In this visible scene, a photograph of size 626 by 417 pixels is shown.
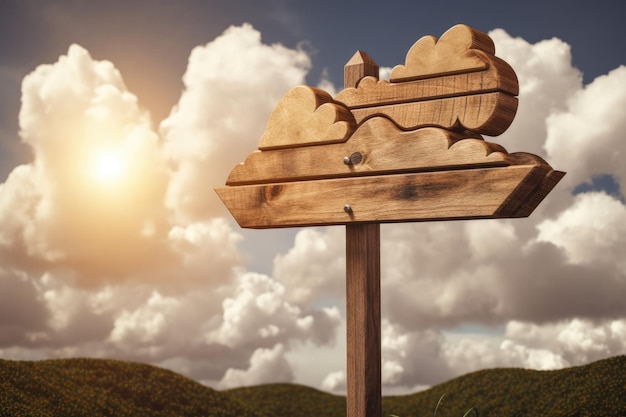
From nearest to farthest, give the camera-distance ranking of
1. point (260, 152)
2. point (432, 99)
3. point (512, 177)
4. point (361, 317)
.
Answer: point (512, 177)
point (432, 99)
point (361, 317)
point (260, 152)

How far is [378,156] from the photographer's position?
4.01 m

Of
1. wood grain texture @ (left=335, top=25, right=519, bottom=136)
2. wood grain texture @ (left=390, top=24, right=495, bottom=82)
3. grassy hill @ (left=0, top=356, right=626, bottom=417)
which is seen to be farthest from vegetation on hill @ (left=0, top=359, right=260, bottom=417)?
wood grain texture @ (left=390, top=24, right=495, bottom=82)

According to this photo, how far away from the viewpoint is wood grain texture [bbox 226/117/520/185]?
12.1 feet

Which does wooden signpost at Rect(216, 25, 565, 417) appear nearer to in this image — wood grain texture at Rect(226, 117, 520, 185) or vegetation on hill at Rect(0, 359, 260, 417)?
wood grain texture at Rect(226, 117, 520, 185)

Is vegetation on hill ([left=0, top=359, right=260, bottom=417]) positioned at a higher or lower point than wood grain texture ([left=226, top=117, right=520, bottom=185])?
lower

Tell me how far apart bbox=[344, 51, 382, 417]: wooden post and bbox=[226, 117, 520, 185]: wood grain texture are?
456 millimetres

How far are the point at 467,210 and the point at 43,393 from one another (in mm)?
7096

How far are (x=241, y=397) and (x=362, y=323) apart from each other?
815 centimetres

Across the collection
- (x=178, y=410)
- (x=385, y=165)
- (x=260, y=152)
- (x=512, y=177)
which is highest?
(x=260, y=152)

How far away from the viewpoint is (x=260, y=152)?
4566mm

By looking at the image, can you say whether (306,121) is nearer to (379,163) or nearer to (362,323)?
(379,163)

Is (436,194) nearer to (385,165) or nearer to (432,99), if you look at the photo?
(385,165)

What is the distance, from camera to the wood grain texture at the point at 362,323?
426 centimetres

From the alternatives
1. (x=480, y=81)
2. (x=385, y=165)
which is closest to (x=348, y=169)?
(x=385, y=165)
